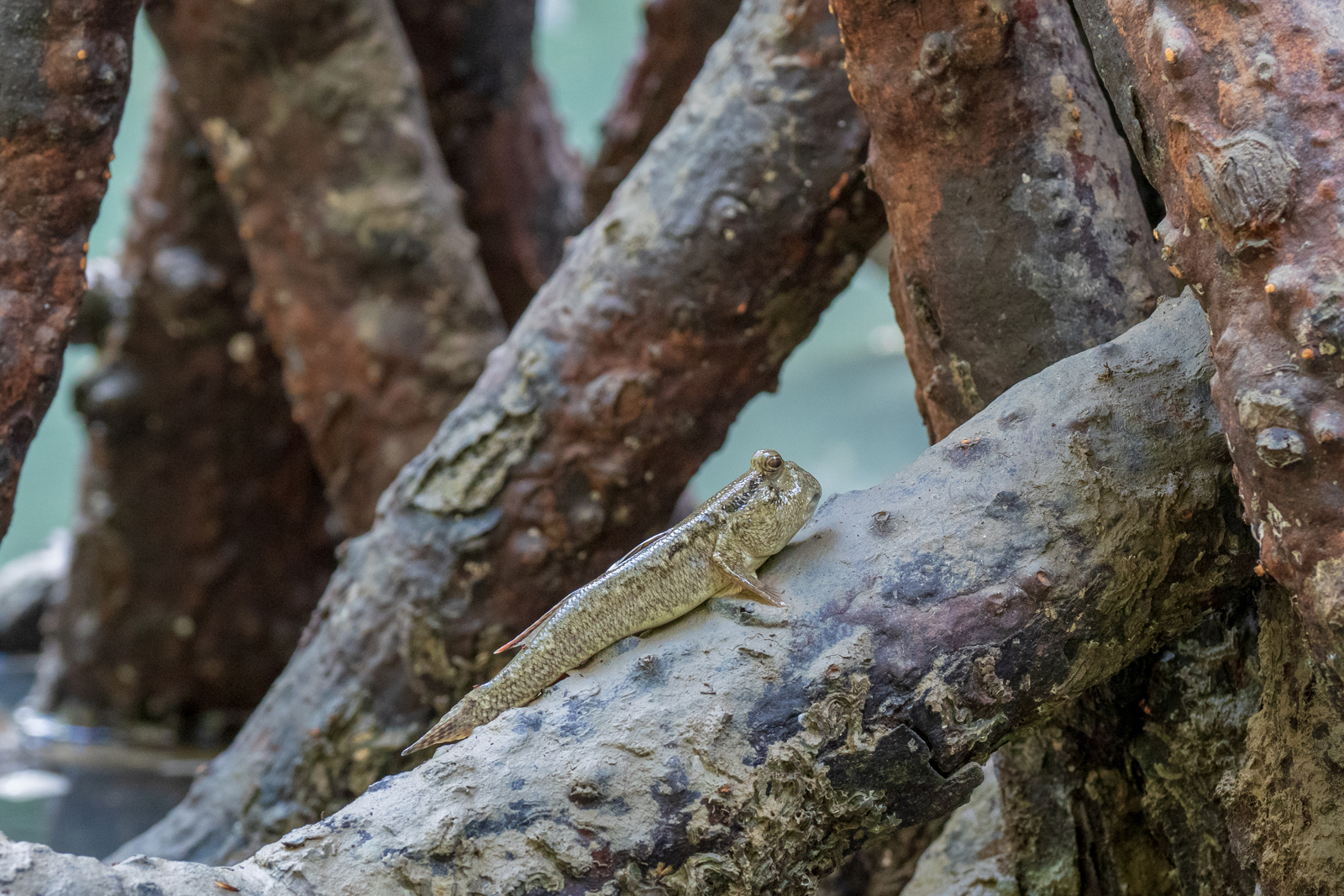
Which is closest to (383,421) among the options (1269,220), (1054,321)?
(1054,321)

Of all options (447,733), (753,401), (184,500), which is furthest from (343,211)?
(753,401)

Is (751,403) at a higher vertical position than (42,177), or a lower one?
higher

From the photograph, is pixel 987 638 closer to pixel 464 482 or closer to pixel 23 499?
pixel 464 482

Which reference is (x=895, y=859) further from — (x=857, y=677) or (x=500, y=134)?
(x=500, y=134)

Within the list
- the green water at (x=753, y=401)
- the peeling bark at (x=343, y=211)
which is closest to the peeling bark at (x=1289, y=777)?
the peeling bark at (x=343, y=211)

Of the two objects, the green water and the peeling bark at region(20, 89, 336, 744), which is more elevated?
the green water

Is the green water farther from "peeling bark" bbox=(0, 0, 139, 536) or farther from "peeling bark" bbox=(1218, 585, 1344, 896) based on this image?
"peeling bark" bbox=(1218, 585, 1344, 896)

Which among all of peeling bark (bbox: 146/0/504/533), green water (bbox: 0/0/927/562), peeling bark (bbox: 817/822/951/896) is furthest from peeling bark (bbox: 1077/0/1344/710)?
green water (bbox: 0/0/927/562)
